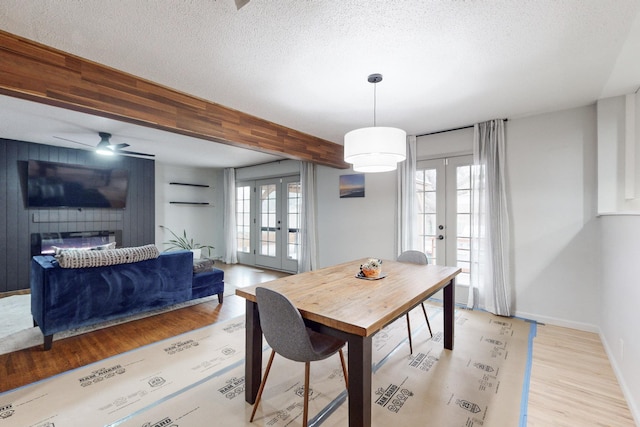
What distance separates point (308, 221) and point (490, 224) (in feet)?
9.90

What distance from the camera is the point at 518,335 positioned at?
2916 millimetres

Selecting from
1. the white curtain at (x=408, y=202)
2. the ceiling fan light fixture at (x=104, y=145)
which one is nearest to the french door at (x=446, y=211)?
the white curtain at (x=408, y=202)

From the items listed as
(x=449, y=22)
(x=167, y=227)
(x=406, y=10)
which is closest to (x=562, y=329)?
(x=449, y=22)

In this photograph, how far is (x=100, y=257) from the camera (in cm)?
273

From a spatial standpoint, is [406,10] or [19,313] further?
[19,313]

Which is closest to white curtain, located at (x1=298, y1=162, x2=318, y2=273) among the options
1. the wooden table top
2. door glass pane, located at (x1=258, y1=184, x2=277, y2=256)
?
door glass pane, located at (x1=258, y1=184, x2=277, y2=256)

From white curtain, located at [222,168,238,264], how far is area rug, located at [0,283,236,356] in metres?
2.90

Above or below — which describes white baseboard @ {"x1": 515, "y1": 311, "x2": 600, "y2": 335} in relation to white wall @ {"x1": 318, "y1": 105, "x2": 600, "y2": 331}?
below

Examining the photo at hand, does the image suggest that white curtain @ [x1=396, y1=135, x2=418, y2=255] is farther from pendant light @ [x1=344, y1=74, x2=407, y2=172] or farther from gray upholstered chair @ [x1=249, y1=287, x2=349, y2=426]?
gray upholstered chair @ [x1=249, y1=287, x2=349, y2=426]

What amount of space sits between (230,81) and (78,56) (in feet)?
3.45

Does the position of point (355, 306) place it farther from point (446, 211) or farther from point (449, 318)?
point (446, 211)

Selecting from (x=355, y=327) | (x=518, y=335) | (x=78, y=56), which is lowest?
(x=518, y=335)

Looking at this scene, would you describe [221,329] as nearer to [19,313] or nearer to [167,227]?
[19,313]

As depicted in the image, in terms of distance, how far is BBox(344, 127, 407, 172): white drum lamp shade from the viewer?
213 centimetres
